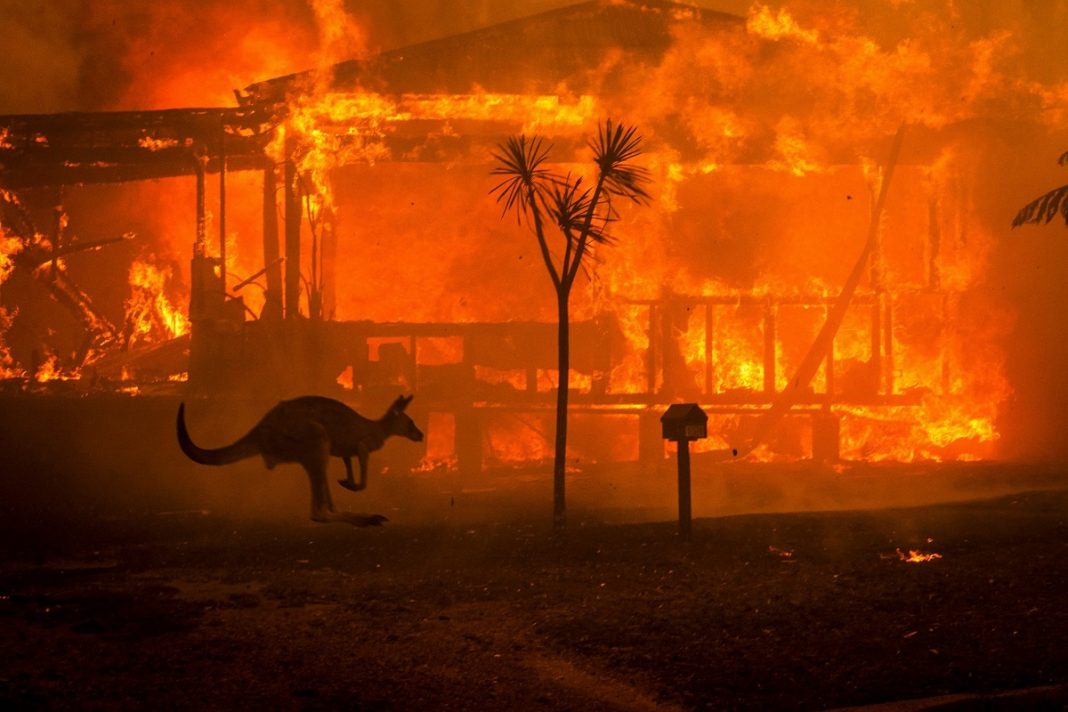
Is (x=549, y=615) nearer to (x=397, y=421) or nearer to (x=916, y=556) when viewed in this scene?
(x=397, y=421)

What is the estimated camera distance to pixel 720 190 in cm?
2139

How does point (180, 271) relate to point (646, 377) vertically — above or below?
above

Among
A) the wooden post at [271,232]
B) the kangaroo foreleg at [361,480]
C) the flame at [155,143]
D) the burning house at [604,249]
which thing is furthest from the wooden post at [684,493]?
the flame at [155,143]

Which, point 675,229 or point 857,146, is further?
point 675,229

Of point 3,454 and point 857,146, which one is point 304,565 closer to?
point 3,454

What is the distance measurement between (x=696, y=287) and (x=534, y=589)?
13.5m

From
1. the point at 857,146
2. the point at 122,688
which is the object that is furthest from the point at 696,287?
the point at 122,688

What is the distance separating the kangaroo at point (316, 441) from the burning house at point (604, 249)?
5891mm

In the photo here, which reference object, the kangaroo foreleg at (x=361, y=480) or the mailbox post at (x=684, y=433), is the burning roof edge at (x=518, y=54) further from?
the mailbox post at (x=684, y=433)

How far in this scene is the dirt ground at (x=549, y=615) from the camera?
597cm

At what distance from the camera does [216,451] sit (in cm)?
959

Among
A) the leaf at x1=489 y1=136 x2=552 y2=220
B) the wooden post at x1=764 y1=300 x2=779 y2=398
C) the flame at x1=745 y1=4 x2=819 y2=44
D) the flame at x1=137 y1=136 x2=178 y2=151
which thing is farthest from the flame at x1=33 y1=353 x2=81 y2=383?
the flame at x1=745 y1=4 x2=819 y2=44

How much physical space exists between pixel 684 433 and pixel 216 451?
410cm

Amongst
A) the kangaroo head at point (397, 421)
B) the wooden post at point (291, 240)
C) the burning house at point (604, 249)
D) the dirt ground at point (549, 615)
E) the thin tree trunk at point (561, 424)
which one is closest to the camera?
the dirt ground at point (549, 615)
